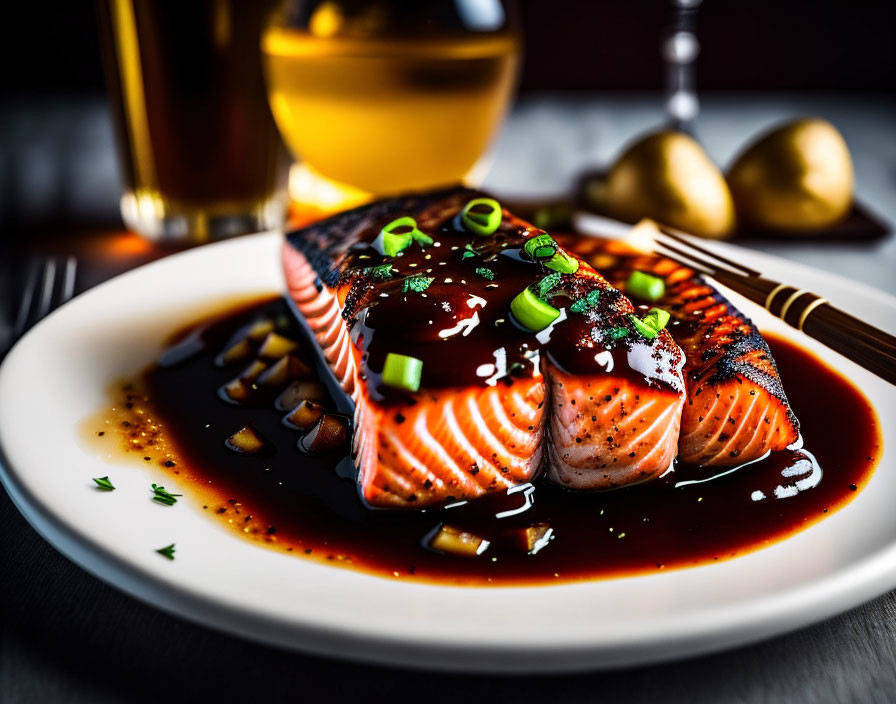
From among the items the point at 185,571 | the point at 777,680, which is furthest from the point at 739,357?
the point at 185,571

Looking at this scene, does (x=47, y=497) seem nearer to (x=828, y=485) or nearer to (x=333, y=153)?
(x=828, y=485)

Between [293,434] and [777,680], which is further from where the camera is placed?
[293,434]

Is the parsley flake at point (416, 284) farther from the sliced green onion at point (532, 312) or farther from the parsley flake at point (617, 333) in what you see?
the parsley flake at point (617, 333)

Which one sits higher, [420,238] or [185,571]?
[420,238]

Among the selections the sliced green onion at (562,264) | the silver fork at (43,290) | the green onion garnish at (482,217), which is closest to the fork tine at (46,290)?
the silver fork at (43,290)

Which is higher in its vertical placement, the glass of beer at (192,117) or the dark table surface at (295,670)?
the glass of beer at (192,117)

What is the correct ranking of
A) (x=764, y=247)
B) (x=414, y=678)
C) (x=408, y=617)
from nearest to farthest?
(x=408, y=617) → (x=414, y=678) → (x=764, y=247)

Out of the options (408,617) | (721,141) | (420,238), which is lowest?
(721,141)

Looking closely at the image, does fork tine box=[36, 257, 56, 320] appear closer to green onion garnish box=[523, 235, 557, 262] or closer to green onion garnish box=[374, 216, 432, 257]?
green onion garnish box=[374, 216, 432, 257]

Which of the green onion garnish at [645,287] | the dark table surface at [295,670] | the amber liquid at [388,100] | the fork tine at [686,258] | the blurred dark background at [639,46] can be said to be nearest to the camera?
the dark table surface at [295,670]
